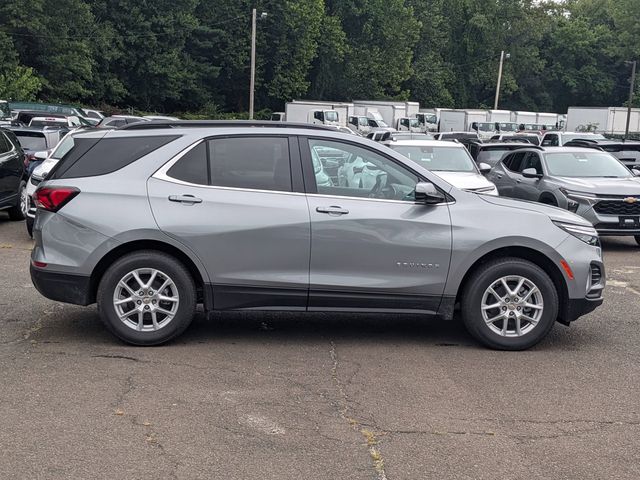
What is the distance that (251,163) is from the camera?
7.16 m

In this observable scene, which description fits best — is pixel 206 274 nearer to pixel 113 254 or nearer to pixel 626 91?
pixel 113 254

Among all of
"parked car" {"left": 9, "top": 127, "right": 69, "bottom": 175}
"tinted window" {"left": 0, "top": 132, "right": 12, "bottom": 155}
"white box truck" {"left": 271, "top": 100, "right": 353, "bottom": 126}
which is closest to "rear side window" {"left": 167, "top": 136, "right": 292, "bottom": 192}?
"tinted window" {"left": 0, "top": 132, "right": 12, "bottom": 155}

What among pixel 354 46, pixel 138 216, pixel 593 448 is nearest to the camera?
pixel 593 448

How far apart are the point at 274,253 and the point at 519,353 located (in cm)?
216

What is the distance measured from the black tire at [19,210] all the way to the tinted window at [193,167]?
29.3 feet

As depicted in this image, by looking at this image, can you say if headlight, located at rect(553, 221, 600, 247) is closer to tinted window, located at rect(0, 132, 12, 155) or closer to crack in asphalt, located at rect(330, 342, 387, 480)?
crack in asphalt, located at rect(330, 342, 387, 480)

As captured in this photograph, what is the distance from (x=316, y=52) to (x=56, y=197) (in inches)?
2580

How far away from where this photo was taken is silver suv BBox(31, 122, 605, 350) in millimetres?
6918

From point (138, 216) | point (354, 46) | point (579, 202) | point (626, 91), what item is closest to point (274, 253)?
point (138, 216)

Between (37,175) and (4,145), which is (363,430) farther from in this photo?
(4,145)

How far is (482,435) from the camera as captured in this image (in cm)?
521

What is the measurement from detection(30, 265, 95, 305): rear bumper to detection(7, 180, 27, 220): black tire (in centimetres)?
869

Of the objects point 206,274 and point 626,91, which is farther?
point 626,91

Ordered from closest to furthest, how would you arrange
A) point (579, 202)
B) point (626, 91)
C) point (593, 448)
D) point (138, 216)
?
point (593, 448)
point (138, 216)
point (579, 202)
point (626, 91)
